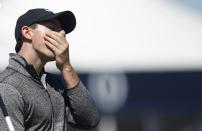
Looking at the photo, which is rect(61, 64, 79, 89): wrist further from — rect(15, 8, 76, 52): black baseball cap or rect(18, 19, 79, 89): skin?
rect(15, 8, 76, 52): black baseball cap

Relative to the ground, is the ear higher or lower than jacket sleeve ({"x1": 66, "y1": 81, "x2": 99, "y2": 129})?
higher

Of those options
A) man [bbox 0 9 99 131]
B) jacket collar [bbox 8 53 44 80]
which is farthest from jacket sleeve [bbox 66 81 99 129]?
jacket collar [bbox 8 53 44 80]

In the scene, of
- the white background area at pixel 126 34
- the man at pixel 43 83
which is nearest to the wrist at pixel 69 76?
the man at pixel 43 83

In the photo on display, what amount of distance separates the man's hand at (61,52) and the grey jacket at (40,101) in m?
0.04

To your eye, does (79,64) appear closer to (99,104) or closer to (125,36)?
(99,104)

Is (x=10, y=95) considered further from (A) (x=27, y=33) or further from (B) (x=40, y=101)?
(A) (x=27, y=33)

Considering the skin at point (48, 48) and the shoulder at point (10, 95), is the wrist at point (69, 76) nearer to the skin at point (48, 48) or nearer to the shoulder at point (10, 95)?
the skin at point (48, 48)

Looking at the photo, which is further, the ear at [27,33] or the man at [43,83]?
the ear at [27,33]

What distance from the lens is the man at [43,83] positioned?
1952 mm

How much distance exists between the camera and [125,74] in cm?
425

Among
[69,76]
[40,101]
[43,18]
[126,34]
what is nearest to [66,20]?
[43,18]

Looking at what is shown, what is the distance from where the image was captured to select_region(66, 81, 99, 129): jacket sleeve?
207 cm

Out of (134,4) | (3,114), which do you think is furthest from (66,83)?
(134,4)

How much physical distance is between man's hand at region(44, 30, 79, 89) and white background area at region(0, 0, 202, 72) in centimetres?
205
